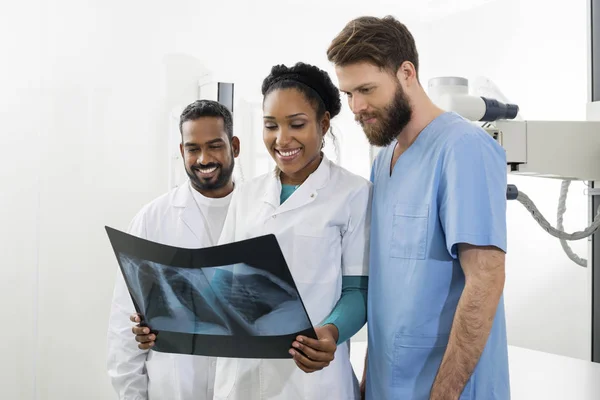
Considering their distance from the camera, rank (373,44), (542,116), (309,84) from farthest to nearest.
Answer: (542,116) < (309,84) < (373,44)

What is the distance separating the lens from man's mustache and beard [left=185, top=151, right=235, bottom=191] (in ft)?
4.55

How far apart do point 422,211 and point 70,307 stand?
188cm

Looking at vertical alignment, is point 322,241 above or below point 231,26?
below

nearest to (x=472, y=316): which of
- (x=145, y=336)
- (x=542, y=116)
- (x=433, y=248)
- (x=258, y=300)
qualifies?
(x=433, y=248)

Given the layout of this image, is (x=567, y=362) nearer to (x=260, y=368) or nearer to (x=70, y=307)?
(x=260, y=368)

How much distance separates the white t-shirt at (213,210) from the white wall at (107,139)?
1243 millimetres

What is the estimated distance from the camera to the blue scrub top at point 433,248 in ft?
3.20

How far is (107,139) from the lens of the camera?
2.54 m

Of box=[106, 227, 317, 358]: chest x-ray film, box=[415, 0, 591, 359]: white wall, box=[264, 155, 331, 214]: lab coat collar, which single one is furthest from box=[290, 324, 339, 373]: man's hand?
box=[415, 0, 591, 359]: white wall

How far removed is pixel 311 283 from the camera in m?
1.11

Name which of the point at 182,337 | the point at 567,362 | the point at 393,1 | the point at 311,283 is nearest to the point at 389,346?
the point at 311,283

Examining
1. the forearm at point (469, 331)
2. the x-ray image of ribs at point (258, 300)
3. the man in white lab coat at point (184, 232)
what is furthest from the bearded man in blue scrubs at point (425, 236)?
the man in white lab coat at point (184, 232)

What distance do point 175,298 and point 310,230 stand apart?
0.28 meters

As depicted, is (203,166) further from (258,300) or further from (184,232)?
(258,300)
